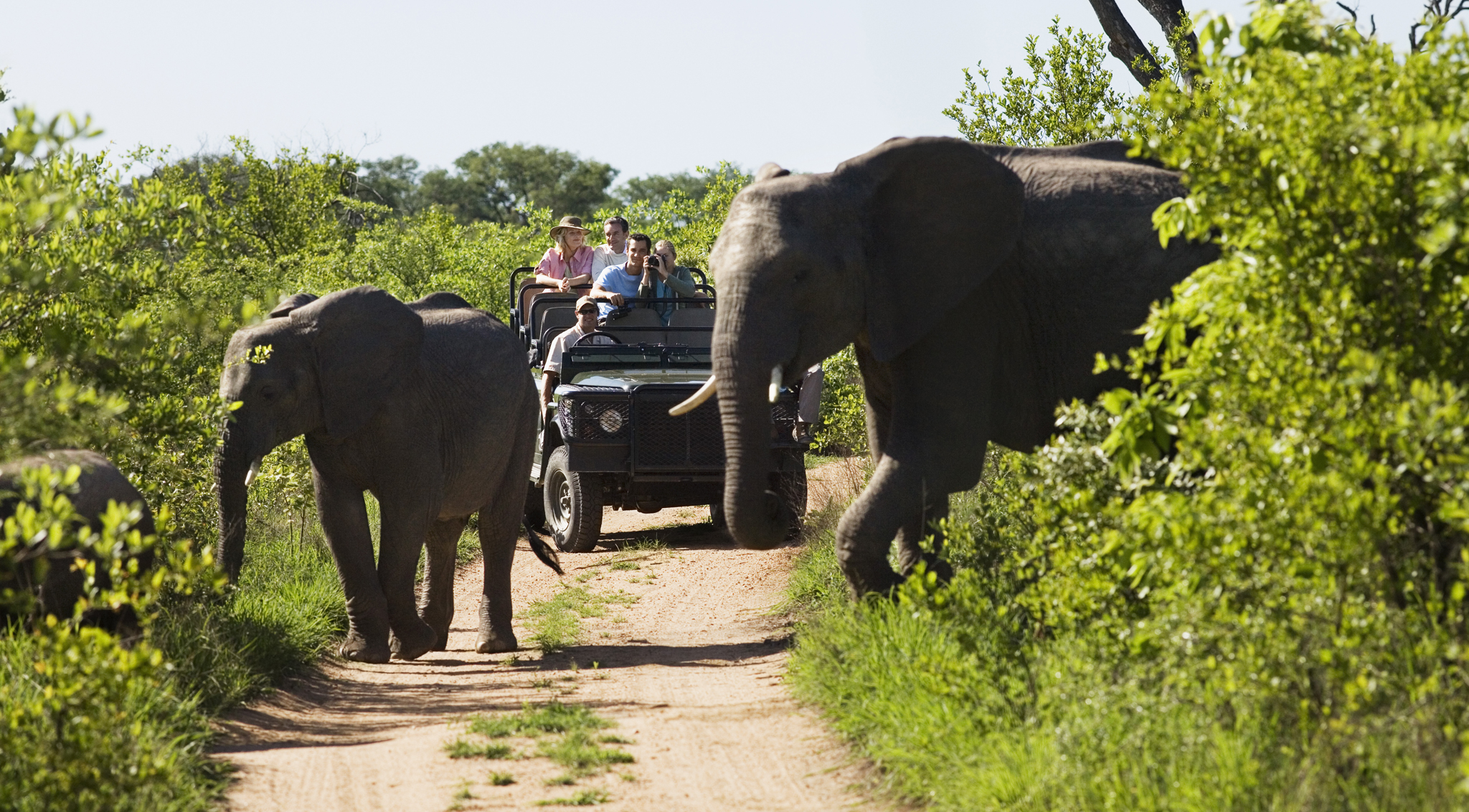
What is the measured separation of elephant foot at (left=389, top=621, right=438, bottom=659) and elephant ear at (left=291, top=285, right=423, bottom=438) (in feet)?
4.02

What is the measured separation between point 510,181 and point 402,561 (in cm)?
6856

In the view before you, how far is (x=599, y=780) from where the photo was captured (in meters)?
5.88

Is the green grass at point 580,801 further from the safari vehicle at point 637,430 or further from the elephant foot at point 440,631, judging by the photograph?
the safari vehicle at point 637,430

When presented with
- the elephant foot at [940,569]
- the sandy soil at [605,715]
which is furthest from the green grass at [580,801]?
the elephant foot at [940,569]

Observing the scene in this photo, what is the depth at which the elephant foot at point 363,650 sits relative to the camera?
8.76m

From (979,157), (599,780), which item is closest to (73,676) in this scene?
(599,780)

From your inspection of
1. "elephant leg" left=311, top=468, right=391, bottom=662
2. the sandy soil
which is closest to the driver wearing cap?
the sandy soil

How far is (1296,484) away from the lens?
14.2ft

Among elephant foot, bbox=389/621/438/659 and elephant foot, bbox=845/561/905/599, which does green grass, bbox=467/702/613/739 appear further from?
elephant foot, bbox=389/621/438/659

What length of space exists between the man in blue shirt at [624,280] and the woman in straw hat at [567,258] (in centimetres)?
63

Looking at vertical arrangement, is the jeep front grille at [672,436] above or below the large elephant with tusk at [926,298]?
below

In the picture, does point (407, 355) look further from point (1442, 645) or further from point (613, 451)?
point (1442, 645)

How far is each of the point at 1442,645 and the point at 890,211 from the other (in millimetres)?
3414

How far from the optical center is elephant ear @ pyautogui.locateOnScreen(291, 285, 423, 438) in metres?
8.52
